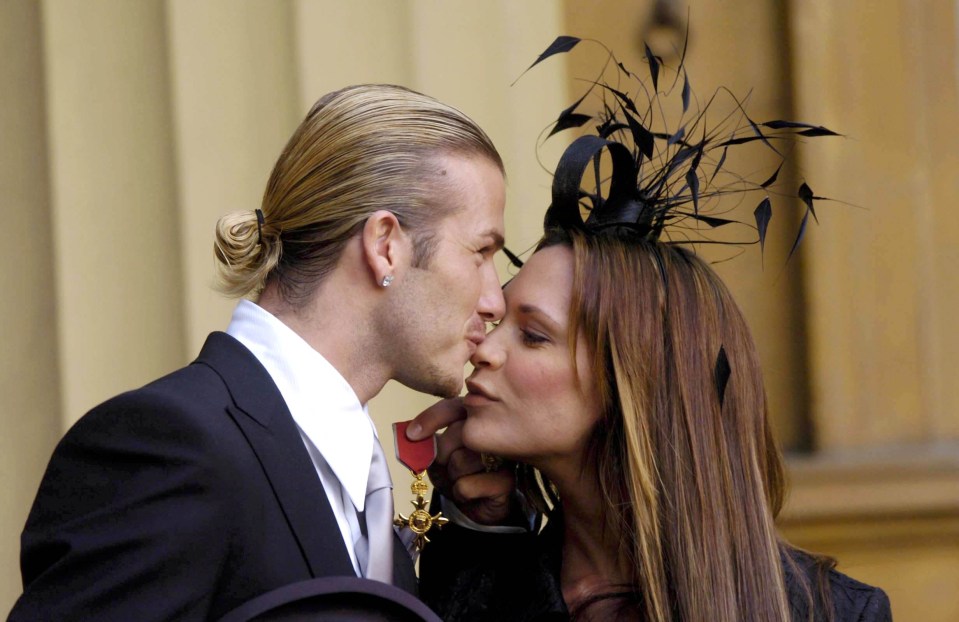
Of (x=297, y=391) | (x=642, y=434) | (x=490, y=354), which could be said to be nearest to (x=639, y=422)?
(x=642, y=434)

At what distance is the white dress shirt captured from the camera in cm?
200

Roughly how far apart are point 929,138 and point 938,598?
1295mm

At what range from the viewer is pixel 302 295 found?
2143 mm

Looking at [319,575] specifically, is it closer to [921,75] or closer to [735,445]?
[735,445]

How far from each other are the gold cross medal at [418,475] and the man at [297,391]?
0.37ft

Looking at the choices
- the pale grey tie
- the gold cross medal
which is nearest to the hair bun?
the pale grey tie

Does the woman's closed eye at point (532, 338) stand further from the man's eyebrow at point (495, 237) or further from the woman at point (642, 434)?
the man's eyebrow at point (495, 237)

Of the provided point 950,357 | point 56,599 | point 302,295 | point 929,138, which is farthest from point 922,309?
point 56,599

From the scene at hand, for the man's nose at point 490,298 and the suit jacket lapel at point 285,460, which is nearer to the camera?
the suit jacket lapel at point 285,460

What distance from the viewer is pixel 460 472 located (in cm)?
254

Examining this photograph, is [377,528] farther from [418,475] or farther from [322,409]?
[418,475]

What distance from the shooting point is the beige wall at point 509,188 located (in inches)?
127

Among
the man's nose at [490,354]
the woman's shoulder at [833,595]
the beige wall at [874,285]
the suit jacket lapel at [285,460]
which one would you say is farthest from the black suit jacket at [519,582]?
the beige wall at [874,285]

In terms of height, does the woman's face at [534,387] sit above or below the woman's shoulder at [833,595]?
above
